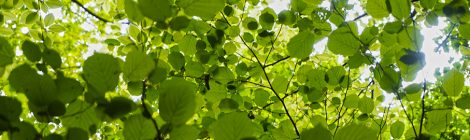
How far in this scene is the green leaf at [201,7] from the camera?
85 cm

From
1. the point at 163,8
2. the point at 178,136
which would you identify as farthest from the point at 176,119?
the point at 163,8

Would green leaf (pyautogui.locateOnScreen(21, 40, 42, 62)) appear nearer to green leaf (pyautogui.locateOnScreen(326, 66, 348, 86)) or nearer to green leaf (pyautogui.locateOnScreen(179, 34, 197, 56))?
green leaf (pyautogui.locateOnScreen(179, 34, 197, 56))

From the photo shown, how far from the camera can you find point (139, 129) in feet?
2.45

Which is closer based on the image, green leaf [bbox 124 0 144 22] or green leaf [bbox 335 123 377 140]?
green leaf [bbox 335 123 377 140]

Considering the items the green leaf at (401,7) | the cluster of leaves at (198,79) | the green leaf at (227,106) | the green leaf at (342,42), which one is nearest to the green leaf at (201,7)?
the cluster of leaves at (198,79)

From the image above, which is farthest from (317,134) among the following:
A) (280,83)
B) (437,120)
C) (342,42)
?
(280,83)

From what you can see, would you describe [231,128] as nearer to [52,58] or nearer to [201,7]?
[201,7]

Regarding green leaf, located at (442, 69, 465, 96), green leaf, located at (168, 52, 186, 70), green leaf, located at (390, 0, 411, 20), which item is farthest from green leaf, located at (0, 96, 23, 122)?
green leaf, located at (168, 52, 186, 70)

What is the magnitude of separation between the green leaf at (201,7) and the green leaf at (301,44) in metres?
0.83

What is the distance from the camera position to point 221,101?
6.89ft

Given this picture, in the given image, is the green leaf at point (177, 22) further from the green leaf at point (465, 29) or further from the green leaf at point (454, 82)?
the green leaf at point (465, 29)

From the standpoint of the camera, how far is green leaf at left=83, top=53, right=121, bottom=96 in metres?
0.71

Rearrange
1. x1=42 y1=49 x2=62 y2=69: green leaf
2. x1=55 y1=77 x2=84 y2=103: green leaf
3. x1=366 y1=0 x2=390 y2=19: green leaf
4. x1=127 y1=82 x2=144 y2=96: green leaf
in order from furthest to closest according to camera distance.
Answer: x1=127 y1=82 x2=144 y2=96: green leaf, x1=366 y1=0 x2=390 y2=19: green leaf, x1=42 y1=49 x2=62 y2=69: green leaf, x1=55 y1=77 x2=84 y2=103: green leaf

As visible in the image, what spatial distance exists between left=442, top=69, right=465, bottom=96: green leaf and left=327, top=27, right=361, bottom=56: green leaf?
0.36 meters
